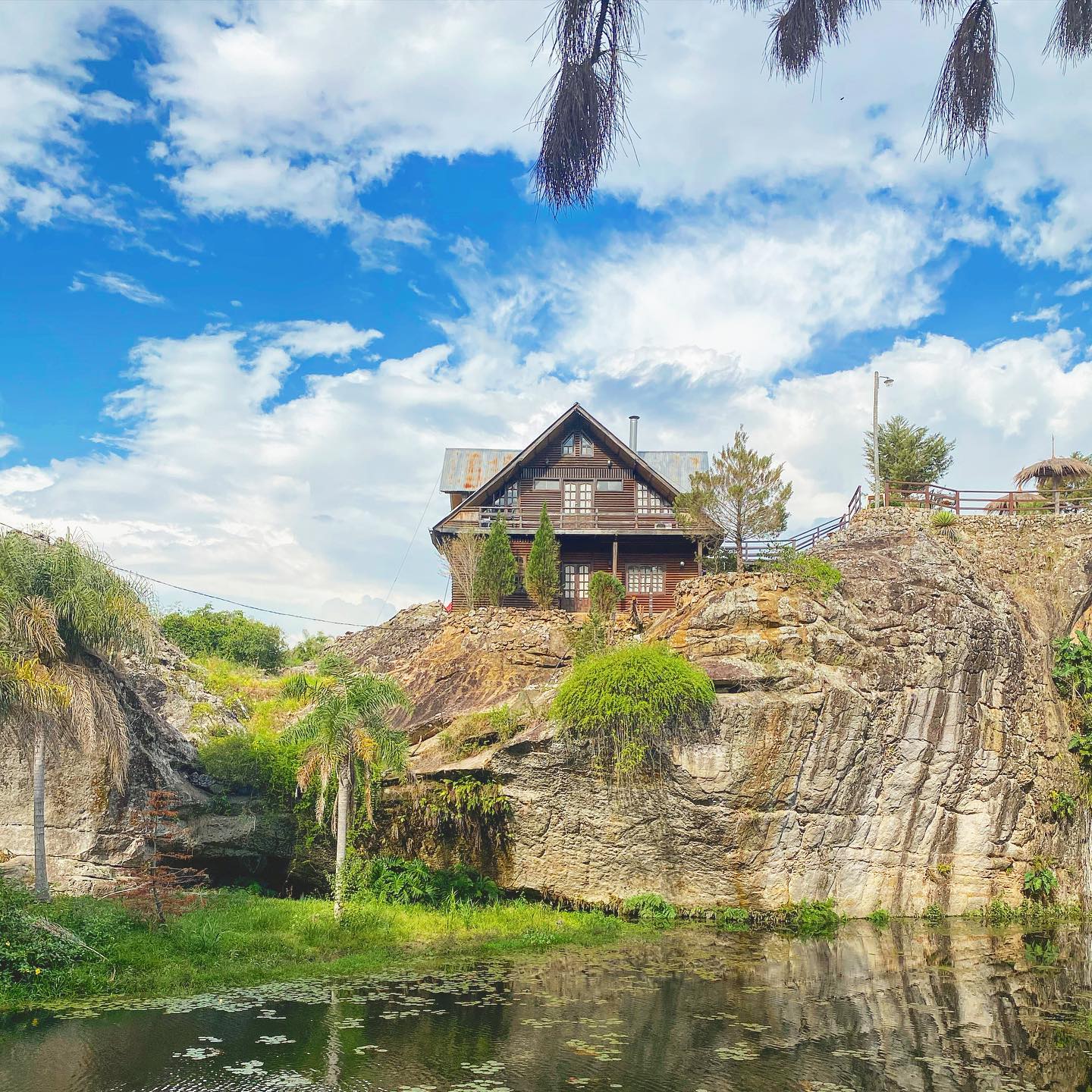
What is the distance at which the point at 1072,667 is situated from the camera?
2883 cm

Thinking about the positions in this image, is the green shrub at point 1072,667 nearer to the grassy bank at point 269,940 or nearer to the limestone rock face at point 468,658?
the limestone rock face at point 468,658

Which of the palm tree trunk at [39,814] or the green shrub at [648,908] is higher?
the palm tree trunk at [39,814]

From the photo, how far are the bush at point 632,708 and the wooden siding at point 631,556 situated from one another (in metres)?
13.7

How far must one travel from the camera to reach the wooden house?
38.1m

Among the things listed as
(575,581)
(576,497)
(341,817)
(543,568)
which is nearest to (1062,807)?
(543,568)

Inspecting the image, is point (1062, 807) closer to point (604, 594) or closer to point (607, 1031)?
point (604, 594)

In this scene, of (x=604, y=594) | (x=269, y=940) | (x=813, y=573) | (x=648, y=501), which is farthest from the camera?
(x=648, y=501)

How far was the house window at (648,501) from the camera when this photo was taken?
129ft

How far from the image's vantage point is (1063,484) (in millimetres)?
37562

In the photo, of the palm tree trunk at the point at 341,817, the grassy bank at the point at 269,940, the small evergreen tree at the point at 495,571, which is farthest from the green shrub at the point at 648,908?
the small evergreen tree at the point at 495,571

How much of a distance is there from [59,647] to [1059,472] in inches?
1431

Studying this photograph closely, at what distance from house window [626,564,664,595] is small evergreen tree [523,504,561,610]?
3859 millimetres

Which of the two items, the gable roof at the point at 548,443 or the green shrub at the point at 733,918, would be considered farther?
the gable roof at the point at 548,443

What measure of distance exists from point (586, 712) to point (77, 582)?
12870 mm
